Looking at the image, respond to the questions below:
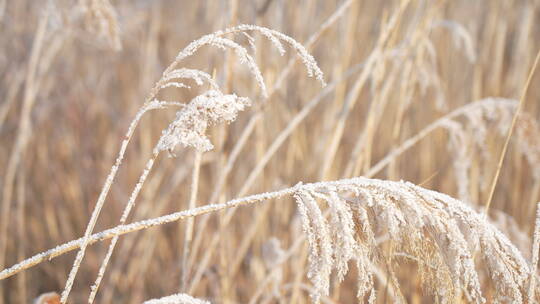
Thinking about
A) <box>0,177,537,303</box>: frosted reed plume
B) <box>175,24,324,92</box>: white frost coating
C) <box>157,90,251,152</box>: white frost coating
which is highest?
<box>175,24,324,92</box>: white frost coating

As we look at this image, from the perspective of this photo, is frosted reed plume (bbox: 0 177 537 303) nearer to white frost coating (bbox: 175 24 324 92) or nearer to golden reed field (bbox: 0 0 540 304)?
golden reed field (bbox: 0 0 540 304)

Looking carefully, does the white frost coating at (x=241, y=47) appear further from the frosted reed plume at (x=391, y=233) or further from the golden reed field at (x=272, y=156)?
the frosted reed plume at (x=391, y=233)

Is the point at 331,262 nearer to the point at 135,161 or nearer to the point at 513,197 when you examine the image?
the point at 513,197

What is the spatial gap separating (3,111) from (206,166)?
72 cm

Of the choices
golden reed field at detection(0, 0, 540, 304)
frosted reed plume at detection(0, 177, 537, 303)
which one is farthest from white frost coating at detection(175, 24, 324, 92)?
frosted reed plume at detection(0, 177, 537, 303)

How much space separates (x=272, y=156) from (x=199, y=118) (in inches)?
37.2

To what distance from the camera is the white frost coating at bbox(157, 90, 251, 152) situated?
54 cm

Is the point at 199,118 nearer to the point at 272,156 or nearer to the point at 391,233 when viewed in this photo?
the point at 391,233

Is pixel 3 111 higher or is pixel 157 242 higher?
pixel 3 111

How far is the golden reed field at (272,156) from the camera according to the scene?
0.56m

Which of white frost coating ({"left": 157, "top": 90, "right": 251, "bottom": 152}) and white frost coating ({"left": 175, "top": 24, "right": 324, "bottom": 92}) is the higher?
white frost coating ({"left": 175, "top": 24, "right": 324, "bottom": 92})

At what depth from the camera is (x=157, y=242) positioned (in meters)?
1.64

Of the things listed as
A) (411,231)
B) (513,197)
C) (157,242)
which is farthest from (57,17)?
(513,197)

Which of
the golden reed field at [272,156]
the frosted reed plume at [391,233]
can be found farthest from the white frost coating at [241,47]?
the frosted reed plume at [391,233]
